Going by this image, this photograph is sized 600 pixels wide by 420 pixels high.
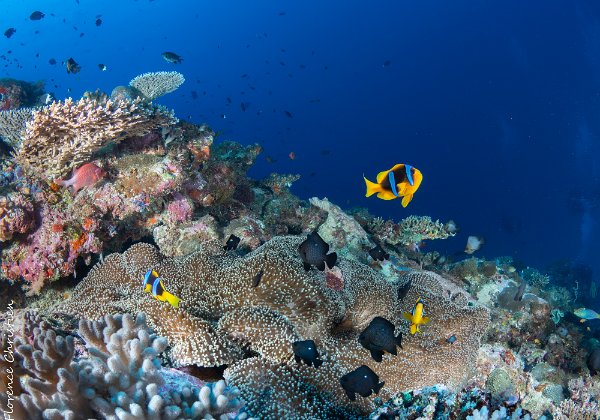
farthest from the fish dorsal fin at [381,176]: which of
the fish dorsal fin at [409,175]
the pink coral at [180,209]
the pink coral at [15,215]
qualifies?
the pink coral at [15,215]

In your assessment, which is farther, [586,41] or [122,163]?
[586,41]

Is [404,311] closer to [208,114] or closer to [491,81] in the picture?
[491,81]

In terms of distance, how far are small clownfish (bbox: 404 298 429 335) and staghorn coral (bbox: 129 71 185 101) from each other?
7.46m

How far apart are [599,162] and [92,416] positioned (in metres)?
86.2

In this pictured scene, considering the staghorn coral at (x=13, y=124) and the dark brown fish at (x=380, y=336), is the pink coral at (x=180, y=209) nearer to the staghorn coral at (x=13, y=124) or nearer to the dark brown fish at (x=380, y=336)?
the staghorn coral at (x=13, y=124)

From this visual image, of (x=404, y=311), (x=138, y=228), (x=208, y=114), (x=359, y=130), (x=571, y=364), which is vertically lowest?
(x=208, y=114)

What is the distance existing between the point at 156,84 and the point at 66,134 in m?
4.01

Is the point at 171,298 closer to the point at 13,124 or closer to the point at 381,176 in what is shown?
the point at 381,176

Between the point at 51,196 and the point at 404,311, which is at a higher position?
the point at 404,311

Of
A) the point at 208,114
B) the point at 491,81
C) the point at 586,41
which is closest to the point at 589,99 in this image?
the point at 586,41

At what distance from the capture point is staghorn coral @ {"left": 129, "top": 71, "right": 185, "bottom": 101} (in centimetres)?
883

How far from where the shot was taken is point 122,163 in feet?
18.8

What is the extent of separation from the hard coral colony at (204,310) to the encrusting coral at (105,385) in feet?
0.04

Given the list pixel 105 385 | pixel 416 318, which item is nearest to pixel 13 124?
pixel 105 385
